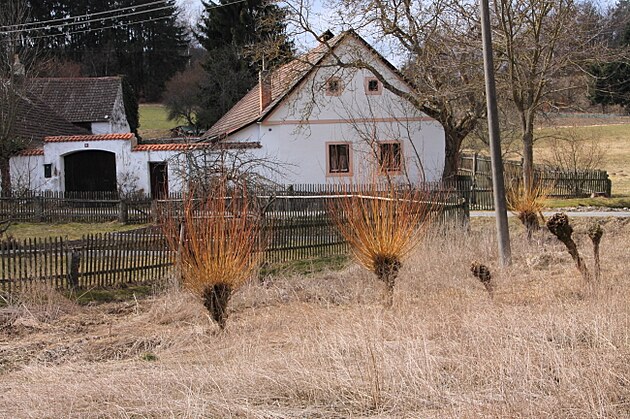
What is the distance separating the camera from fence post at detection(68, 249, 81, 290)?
13055 mm

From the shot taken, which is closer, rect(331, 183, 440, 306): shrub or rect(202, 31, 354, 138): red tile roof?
rect(331, 183, 440, 306): shrub

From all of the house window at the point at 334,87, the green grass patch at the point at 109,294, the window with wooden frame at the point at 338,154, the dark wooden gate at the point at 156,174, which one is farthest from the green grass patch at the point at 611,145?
the green grass patch at the point at 109,294

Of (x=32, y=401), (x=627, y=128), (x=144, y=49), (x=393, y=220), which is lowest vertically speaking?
(x=32, y=401)

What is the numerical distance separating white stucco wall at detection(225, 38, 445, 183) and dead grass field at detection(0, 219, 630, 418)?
17.7 m

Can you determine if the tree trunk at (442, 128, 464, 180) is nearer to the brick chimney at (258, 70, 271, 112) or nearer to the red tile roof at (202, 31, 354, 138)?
the red tile roof at (202, 31, 354, 138)

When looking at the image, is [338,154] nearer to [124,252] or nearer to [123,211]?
[123,211]

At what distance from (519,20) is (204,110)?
31.5 m

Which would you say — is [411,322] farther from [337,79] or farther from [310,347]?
[337,79]

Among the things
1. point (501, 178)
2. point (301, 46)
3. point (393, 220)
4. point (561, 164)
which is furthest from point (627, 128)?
point (393, 220)

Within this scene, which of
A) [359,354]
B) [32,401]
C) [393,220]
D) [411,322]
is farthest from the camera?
[393,220]

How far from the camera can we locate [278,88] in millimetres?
31000

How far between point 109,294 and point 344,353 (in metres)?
7.85

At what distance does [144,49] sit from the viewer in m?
60.9

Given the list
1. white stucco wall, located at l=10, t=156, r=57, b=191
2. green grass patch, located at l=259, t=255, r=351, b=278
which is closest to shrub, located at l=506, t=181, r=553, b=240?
green grass patch, located at l=259, t=255, r=351, b=278
